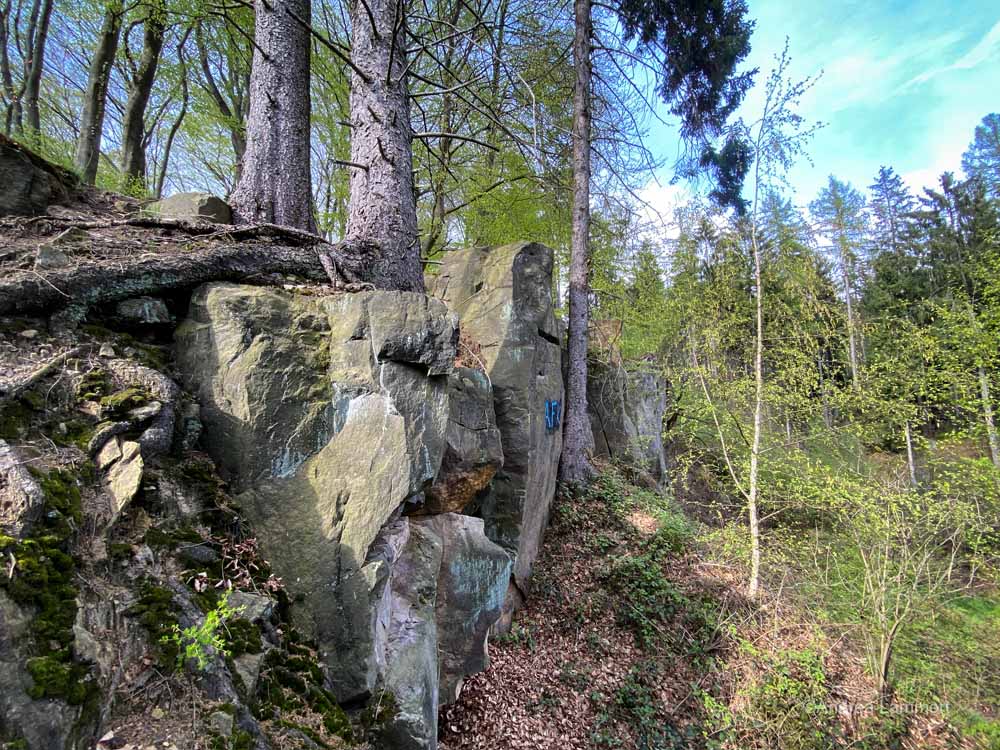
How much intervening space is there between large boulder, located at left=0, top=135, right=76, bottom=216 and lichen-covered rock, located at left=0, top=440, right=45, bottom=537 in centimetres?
237

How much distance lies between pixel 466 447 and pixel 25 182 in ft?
12.8

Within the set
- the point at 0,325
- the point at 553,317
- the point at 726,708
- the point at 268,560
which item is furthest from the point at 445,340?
the point at 726,708

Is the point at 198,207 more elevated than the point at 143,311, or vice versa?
the point at 198,207

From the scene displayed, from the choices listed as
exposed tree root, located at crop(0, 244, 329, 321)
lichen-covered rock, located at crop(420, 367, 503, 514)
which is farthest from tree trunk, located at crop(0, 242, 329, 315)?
lichen-covered rock, located at crop(420, 367, 503, 514)

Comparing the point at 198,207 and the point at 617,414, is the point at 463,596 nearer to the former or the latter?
the point at 198,207

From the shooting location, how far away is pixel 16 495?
166 cm

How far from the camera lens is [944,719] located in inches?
187

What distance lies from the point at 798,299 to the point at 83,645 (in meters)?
7.77

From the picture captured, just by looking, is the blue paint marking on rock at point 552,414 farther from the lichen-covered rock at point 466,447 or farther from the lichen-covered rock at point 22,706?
the lichen-covered rock at point 22,706

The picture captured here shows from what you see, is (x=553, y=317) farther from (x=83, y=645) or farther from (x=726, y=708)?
(x=83, y=645)

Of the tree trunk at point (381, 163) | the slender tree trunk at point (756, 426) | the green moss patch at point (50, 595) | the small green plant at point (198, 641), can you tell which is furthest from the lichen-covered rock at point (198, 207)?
the slender tree trunk at point (756, 426)

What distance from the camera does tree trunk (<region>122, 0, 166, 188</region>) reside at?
7996 millimetres

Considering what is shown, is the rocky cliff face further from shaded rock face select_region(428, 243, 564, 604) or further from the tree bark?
the tree bark

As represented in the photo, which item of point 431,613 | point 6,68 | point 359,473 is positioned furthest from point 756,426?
point 6,68
